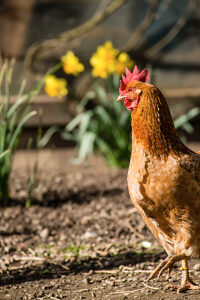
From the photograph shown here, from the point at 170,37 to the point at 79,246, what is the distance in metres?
2.88

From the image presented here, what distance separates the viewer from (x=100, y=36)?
4.61 m

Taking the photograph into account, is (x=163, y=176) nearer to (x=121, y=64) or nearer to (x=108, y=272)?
(x=108, y=272)

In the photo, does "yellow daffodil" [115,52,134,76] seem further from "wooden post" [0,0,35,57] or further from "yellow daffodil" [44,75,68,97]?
"wooden post" [0,0,35,57]

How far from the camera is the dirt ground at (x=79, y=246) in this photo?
2111 mm

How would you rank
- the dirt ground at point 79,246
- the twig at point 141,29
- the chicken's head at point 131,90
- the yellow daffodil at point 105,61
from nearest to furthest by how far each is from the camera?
the chicken's head at point 131,90 < the dirt ground at point 79,246 < the yellow daffodil at point 105,61 < the twig at point 141,29

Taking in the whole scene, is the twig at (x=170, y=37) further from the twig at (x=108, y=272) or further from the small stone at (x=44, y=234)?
the twig at (x=108, y=272)

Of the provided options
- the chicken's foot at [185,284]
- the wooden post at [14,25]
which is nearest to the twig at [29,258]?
the chicken's foot at [185,284]

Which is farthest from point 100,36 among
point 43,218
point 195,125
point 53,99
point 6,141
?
point 43,218

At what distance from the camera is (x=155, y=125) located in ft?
6.19

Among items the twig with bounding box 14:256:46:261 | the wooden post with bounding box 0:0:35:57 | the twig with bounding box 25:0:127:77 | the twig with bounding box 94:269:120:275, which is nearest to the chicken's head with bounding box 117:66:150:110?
the twig with bounding box 94:269:120:275

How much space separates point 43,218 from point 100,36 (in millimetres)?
2331

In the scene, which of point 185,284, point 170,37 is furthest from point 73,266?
point 170,37

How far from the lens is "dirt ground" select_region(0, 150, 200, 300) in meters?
2.11

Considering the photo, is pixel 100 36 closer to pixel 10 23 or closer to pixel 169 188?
pixel 10 23
